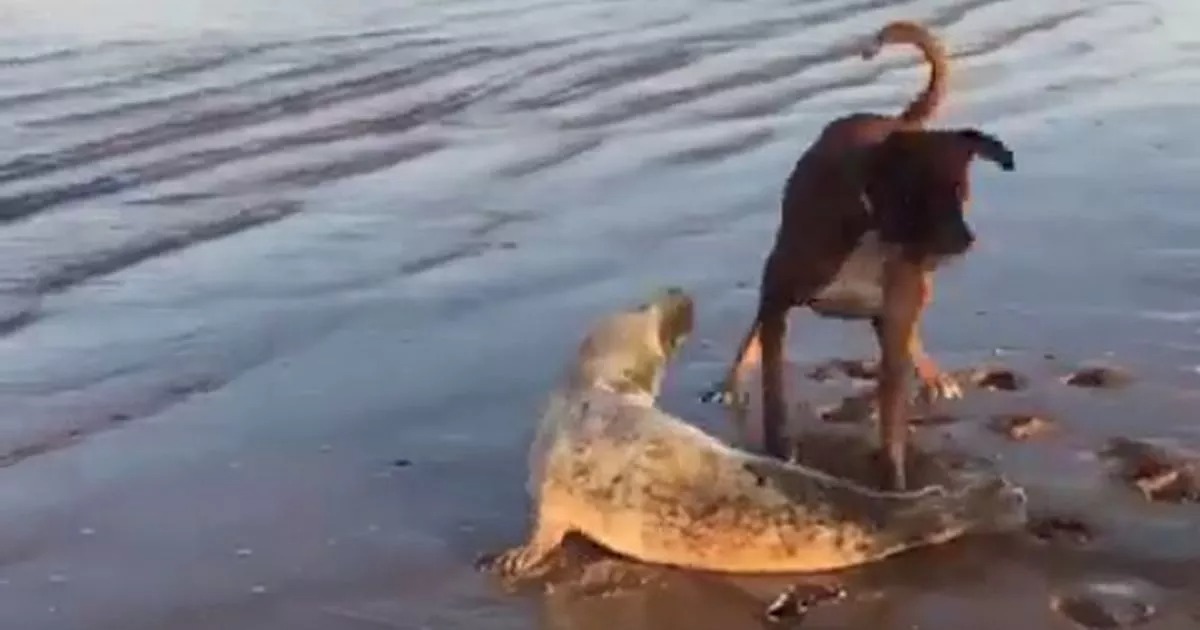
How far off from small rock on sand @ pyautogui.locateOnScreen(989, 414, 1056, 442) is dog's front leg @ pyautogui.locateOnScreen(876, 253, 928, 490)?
612 mm

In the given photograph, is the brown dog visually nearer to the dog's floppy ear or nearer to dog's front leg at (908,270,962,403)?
the dog's floppy ear

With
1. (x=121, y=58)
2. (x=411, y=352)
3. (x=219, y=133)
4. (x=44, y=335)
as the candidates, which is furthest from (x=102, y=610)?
(x=121, y=58)

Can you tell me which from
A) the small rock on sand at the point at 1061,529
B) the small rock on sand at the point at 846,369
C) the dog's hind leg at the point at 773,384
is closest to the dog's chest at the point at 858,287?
the dog's hind leg at the point at 773,384

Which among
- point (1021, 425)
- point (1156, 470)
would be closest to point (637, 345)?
point (1021, 425)

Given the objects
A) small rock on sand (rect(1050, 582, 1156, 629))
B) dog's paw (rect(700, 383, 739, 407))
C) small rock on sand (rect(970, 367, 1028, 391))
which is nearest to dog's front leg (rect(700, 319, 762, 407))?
dog's paw (rect(700, 383, 739, 407))

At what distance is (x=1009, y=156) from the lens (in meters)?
5.69

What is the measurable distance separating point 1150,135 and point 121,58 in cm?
810

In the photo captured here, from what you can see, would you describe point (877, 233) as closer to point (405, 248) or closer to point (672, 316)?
point (672, 316)

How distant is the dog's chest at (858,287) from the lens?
6051mm

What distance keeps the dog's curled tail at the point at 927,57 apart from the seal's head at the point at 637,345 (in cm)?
112

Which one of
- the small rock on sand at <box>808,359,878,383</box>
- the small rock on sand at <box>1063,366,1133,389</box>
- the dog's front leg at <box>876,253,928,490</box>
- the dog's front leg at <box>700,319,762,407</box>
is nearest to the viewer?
the dog's front leg at <box>876,253,928,490</box>

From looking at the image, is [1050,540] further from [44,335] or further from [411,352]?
[44,335]

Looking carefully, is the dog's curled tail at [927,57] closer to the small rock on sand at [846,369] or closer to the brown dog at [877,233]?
the brown dog at [877,233]

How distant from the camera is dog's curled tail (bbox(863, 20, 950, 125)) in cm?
662
